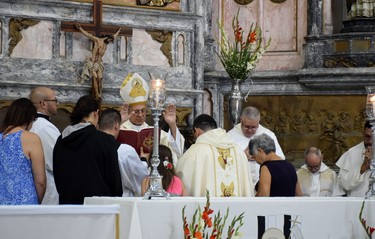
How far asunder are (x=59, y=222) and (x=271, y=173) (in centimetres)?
253

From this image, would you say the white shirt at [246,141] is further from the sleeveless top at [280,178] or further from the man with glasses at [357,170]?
the sleeveless top at [280,178]

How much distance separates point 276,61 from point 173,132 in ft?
15.2

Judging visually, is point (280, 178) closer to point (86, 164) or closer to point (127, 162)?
point (127, 162)

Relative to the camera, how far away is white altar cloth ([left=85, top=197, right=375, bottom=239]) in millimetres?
5623

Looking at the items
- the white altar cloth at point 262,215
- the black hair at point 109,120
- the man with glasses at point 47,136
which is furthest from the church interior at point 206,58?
the white altar cloth at point 262,215

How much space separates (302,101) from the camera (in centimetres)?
1305

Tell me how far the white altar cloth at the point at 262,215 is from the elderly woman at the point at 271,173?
0.93 meters

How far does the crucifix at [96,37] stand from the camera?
11500 millimetres

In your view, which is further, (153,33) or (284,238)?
(153,33)

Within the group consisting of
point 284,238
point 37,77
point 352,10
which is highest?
point 352,10

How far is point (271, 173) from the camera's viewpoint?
7.18 meters

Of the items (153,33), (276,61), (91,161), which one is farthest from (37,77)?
(91,161)

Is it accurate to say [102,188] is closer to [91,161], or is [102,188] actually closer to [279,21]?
[91,161]

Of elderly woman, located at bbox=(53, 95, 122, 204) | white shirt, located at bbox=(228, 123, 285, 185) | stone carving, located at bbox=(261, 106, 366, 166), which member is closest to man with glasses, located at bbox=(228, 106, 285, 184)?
white shirt, located at bbox=(228, 123, 285, 185)
